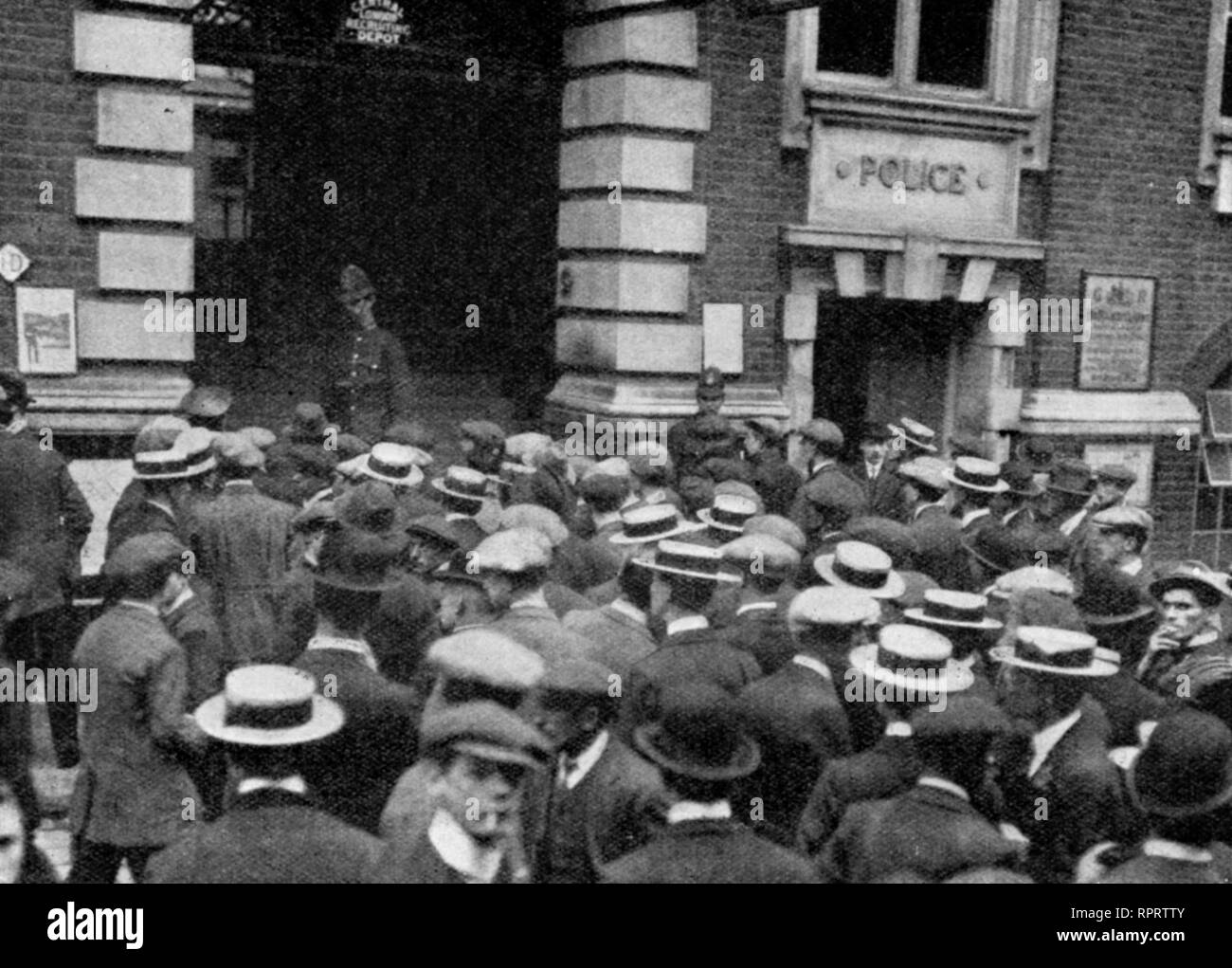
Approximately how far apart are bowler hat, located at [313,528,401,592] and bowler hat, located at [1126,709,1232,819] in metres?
2.51

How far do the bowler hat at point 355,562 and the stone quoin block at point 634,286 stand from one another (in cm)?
567

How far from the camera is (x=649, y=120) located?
33.8 ft

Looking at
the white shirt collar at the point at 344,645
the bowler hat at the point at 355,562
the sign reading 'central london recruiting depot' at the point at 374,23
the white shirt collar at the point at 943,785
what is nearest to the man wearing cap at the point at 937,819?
the white shirt collar at the point at 943,785

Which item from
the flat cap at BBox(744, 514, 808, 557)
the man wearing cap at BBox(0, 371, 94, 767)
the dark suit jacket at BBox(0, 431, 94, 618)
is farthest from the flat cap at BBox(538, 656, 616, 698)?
the dark suit jacket at BBox(0, 431, 94, 618)

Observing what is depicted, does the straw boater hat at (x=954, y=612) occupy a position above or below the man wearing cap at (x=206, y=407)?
below

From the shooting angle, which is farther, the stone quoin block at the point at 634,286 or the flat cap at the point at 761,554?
the stone quoin block at the point at 634,286

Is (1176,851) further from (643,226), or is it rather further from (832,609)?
(643,226)

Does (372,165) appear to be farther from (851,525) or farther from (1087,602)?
(1087,602)

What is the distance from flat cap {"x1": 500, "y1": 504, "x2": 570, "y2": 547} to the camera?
251 inches

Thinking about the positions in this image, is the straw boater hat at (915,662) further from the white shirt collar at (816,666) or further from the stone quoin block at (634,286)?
the stone quoin block at (634,286)

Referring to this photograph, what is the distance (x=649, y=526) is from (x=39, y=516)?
9.94 feet

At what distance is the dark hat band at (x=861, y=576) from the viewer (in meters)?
5.58
